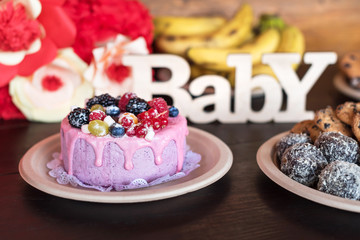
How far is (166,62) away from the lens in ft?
4.52

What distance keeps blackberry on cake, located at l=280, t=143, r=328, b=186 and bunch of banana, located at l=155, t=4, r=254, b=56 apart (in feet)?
2.79

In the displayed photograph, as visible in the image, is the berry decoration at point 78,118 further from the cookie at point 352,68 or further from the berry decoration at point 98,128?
the cookie at point 352,68

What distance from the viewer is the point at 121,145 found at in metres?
0.89

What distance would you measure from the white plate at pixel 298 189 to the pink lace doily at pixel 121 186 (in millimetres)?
161

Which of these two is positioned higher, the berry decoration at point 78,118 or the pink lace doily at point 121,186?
the berry decoration at point 78,118

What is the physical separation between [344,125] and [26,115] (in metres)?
0.96

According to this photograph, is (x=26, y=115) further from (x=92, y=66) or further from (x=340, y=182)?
(x=340, y=182)

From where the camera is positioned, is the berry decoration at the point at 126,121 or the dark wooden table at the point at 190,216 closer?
the dark wooden table at the point at 190,216

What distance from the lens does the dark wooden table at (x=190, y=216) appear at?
760 mm

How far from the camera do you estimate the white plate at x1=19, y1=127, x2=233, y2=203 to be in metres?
0.79

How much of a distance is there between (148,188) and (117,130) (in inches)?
5.3

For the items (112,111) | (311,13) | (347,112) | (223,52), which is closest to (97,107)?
(112,111)

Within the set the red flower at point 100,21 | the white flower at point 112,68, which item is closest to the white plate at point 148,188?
the white flower at point 112,68

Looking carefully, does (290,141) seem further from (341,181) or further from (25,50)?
(25,50)
